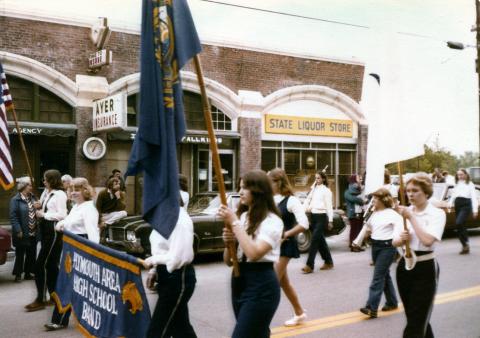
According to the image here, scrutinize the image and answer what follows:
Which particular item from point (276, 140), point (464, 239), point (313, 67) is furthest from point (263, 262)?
point (313, 67)

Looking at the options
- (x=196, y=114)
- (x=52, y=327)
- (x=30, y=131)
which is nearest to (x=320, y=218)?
(x=52, y=327)

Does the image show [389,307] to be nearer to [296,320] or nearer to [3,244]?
[296,320]

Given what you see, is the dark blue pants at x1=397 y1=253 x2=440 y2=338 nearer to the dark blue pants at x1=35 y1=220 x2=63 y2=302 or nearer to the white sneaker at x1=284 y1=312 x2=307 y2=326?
the white sneaker at x1=284 y1=312 x2=307 y2=326

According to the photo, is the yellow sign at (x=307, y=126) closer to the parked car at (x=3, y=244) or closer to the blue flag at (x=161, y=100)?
the parked car at (x=3, y=244)

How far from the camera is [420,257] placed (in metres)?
4.59

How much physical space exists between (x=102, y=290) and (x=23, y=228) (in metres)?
5.28

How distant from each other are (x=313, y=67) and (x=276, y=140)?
360 cm

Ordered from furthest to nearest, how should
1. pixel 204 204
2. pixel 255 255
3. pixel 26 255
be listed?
pixel 204 204 < pixel 26 255 < pixel 255 255

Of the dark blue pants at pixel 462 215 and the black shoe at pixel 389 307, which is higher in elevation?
the dark blue pants at pixel 462 215

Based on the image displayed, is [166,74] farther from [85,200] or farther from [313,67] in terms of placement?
[313,67]

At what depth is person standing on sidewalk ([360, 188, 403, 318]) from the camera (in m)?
6.89

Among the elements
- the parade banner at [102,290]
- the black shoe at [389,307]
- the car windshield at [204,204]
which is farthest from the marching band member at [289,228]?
the car windshield at [204,204]

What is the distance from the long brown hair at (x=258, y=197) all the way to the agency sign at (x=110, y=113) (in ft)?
40.4

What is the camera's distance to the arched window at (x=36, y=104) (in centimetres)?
1652
